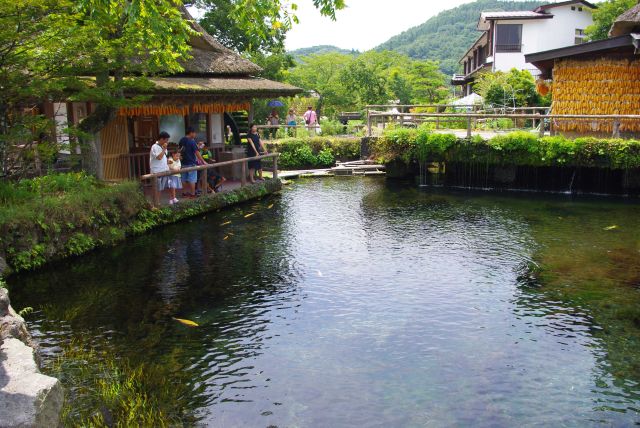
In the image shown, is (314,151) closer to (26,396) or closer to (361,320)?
(361,320)

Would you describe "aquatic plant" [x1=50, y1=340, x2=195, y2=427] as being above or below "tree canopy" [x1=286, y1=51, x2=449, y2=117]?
below

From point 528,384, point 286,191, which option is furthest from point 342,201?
point 528,384

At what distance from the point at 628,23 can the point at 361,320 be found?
16818 millimetres

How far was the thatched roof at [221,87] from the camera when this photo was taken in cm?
1753

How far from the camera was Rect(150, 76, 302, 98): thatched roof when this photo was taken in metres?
17.5

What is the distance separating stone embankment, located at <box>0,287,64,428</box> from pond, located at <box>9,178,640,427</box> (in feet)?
3.30

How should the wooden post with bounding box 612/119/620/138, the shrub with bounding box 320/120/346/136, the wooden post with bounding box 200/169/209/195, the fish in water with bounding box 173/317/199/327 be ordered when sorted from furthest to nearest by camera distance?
the shrub with bounding box 320/120/346/136 < the wooden post with bounding box 612/119/620/138 < the wooden post with bounding box 200/169/209/195 < the fish in water with bounding box 173/317/199/327

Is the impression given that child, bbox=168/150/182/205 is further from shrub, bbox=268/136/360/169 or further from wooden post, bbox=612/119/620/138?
wooden post, bbox=612/119/620/138

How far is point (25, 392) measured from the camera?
534cm

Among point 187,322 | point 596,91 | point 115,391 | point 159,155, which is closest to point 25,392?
point 115,391

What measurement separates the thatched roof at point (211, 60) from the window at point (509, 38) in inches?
1344

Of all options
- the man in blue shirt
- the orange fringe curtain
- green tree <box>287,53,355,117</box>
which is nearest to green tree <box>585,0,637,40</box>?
green tree <box>287,53,355,117</box>

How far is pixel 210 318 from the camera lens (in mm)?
9562

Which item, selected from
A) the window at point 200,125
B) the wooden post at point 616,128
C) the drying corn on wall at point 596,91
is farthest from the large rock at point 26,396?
the drying corn on wall at point 596,91
